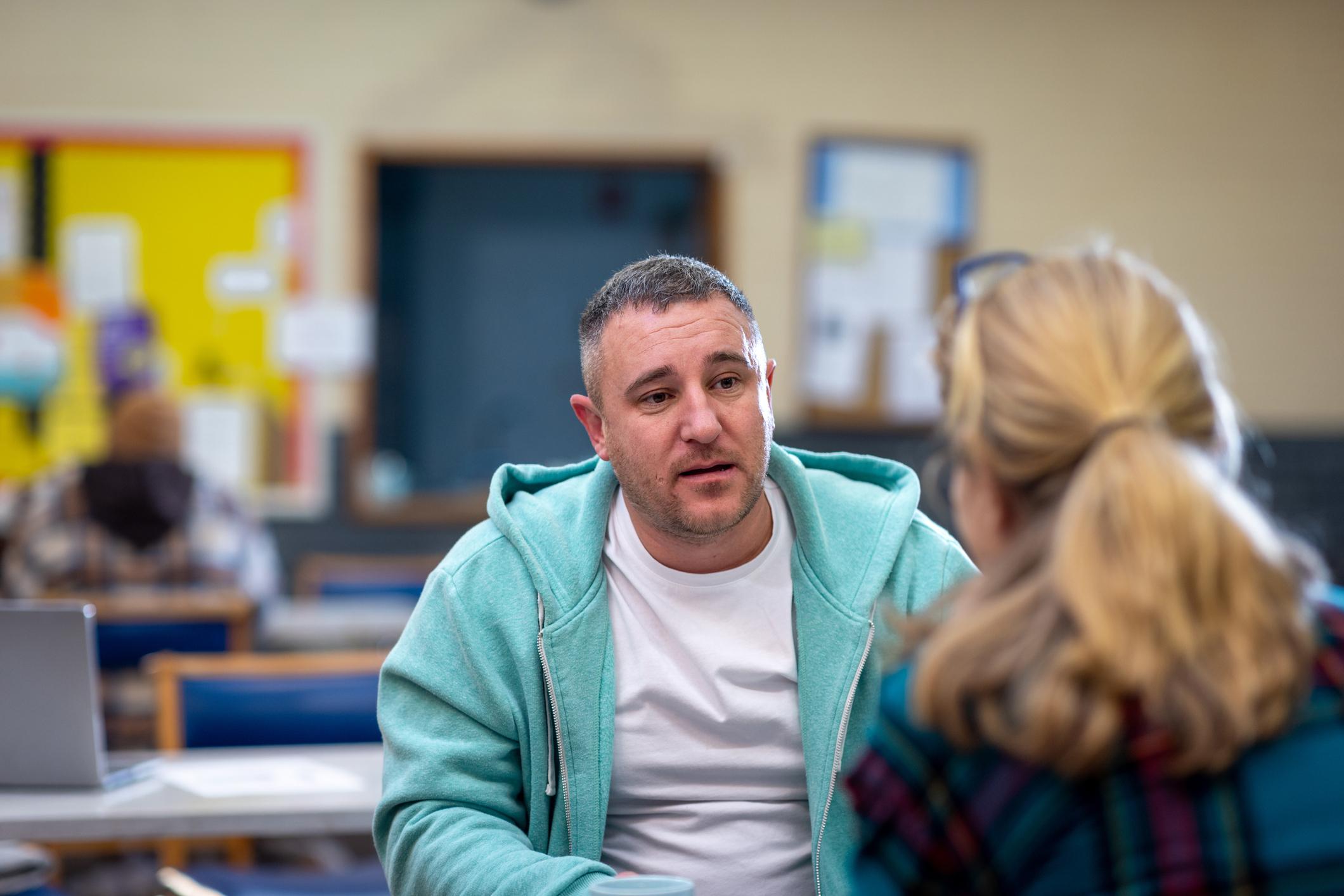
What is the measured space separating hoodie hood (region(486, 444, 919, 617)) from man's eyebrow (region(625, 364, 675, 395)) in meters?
0.17

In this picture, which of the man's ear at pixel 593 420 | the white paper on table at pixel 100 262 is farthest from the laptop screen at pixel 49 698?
the white paper on table at pixel 100 262

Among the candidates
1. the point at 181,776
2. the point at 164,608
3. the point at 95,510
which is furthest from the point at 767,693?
the point at 95,510

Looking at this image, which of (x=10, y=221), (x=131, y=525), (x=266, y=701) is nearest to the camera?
(x=266, y=701)

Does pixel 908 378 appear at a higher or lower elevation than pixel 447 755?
higher

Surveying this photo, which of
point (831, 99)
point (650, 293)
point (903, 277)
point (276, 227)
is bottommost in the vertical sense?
point (650, 293)

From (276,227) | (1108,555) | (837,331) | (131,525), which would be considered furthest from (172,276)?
(1108,555)

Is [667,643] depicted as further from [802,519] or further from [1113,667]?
[1113,667]

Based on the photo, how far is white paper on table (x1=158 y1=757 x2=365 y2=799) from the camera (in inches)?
75.7

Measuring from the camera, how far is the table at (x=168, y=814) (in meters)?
1.79

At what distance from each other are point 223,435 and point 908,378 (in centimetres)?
255

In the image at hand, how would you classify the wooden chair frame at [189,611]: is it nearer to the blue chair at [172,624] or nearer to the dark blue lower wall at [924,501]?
the blue chair at [172,624]

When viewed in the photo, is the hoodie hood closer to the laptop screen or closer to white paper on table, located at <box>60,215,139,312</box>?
the laptop screen

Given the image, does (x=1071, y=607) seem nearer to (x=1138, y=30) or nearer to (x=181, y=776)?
(x=181, y=776)

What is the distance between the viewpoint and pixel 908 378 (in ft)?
16.7
